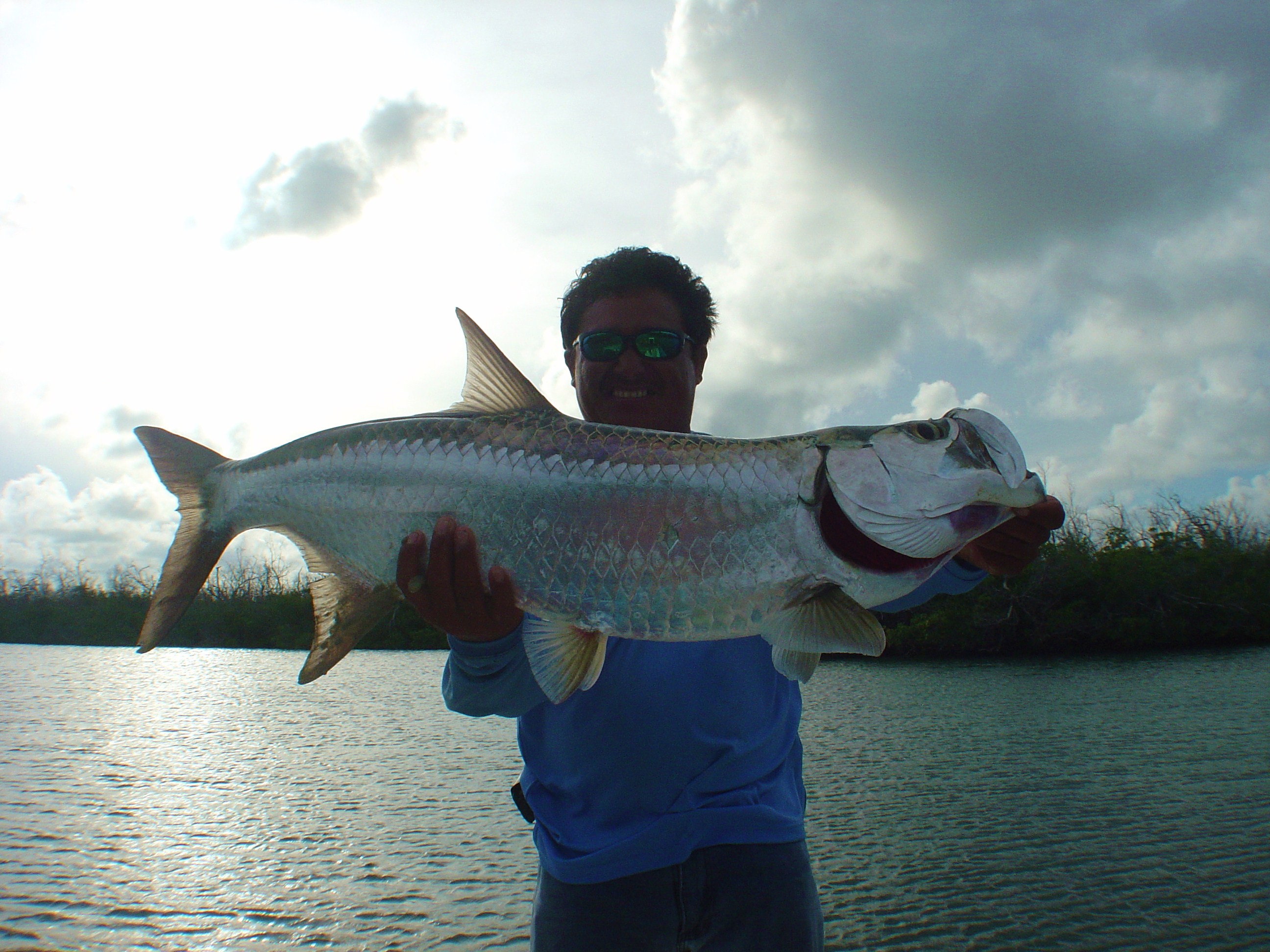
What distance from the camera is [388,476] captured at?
2682 mm

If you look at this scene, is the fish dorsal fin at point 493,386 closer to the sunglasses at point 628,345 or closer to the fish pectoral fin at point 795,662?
the sunglasses at point 628,345

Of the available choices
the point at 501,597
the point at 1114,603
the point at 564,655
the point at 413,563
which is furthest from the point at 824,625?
the point at 1114,603

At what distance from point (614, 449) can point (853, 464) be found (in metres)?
0.78

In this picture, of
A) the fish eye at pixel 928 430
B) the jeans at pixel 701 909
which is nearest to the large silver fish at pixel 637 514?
the fish eye at pixel 928 430

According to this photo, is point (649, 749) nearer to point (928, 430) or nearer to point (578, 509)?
point (578, 509)

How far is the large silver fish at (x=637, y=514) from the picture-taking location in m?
2.33

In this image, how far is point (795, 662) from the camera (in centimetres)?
240

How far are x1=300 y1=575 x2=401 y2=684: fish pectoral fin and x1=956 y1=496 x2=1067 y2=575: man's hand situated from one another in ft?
6.93

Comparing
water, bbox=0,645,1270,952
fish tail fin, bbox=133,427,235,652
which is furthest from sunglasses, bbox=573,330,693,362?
water, bbox=0,645,1270,952

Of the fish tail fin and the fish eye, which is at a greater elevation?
the fish eye

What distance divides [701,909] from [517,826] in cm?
1047

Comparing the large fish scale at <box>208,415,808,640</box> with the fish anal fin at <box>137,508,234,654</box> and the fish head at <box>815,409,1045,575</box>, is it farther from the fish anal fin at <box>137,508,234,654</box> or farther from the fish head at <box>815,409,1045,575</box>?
the fish anal fin at <box>137,508,234,654</box>

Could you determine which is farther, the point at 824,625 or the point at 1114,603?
the point at 1114,603

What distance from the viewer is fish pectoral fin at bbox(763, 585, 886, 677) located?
7.56ft
